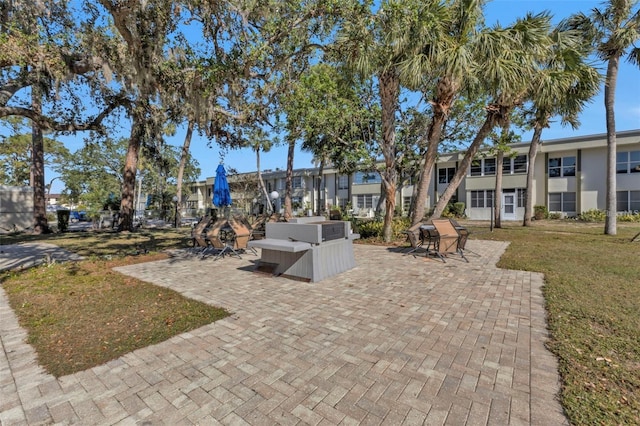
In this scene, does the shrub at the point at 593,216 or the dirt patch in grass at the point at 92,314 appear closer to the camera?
the dirt patch in grass at the point at 92,314

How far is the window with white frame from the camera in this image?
789 inches

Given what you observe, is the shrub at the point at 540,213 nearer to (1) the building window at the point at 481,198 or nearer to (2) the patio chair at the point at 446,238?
(1) the building window at the point at 481,198

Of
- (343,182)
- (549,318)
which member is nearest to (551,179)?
(343,182)

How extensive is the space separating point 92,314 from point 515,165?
89.5 ft

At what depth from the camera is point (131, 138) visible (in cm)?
1475

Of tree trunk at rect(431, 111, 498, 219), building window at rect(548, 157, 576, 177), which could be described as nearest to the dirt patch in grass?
tree trunk at rect(431, 111, 498, 219)

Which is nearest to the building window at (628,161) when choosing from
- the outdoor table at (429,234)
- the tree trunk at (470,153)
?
the tree trunk at (470,153)

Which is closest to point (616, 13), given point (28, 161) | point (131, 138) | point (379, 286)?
point (379, 286)

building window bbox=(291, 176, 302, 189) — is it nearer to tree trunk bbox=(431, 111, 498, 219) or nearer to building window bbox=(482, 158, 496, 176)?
building window bbox=(482, 158, 496, 176)

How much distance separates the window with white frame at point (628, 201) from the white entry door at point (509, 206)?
593 centimetres

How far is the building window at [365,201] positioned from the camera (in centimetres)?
3142

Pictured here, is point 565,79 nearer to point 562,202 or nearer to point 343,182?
point 562,202

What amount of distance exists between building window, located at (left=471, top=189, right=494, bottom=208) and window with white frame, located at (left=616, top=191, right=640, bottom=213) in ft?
24.8

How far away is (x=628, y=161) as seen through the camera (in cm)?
2009
